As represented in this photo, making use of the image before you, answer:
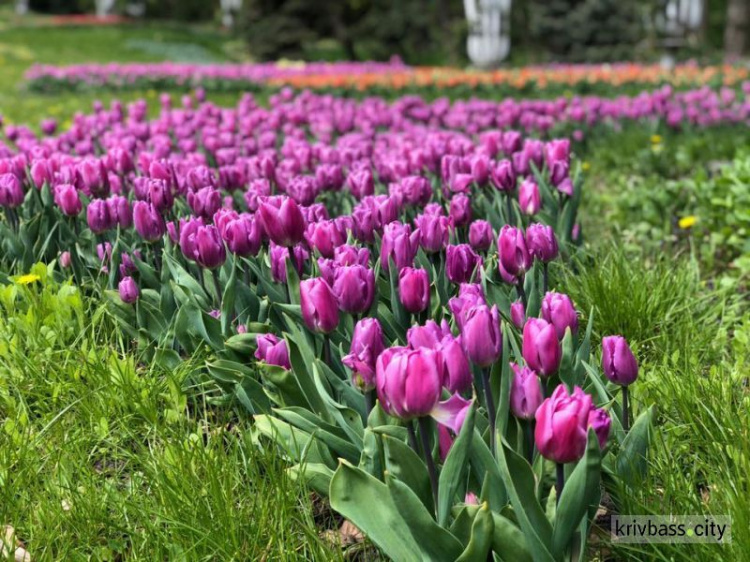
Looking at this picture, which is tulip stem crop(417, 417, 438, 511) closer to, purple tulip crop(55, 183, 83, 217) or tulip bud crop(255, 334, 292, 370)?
tulip bud crop(255, 334, 292, 370)

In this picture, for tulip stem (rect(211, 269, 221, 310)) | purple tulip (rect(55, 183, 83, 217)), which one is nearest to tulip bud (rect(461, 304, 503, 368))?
tulip stem (rect(211, 269, 221, 310))

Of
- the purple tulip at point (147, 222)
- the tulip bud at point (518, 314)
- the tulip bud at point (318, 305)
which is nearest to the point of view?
the tulip bud at point (318, 305)

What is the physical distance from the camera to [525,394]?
1635 millimetres

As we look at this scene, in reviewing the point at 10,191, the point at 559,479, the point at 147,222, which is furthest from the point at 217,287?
the point at 559,479

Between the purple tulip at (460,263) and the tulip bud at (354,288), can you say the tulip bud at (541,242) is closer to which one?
the purple tulip at (460,263)

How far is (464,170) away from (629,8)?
23.1m

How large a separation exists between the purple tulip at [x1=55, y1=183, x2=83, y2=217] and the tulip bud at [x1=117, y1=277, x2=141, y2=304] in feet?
2.00

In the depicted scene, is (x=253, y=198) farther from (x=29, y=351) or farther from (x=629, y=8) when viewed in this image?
(x=629, y=8)

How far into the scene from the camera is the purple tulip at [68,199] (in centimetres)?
307

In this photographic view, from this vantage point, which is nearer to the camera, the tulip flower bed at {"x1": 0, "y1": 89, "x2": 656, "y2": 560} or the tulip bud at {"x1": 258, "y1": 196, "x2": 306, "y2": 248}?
the tulip flower bed at {"x1": 0, "y1": 89, "x2": 656, "y2": 560}

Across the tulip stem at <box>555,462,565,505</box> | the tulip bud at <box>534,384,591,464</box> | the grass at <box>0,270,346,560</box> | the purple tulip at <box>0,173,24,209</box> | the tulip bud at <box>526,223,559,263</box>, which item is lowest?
the grass at <box>0,270,346,560</box>

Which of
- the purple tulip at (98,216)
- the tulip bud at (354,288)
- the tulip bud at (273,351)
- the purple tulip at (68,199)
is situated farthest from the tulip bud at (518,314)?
the purple tulip at (68,199)

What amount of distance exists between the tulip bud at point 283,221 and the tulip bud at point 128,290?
2.03 ft

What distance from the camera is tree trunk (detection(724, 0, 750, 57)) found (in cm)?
1861
